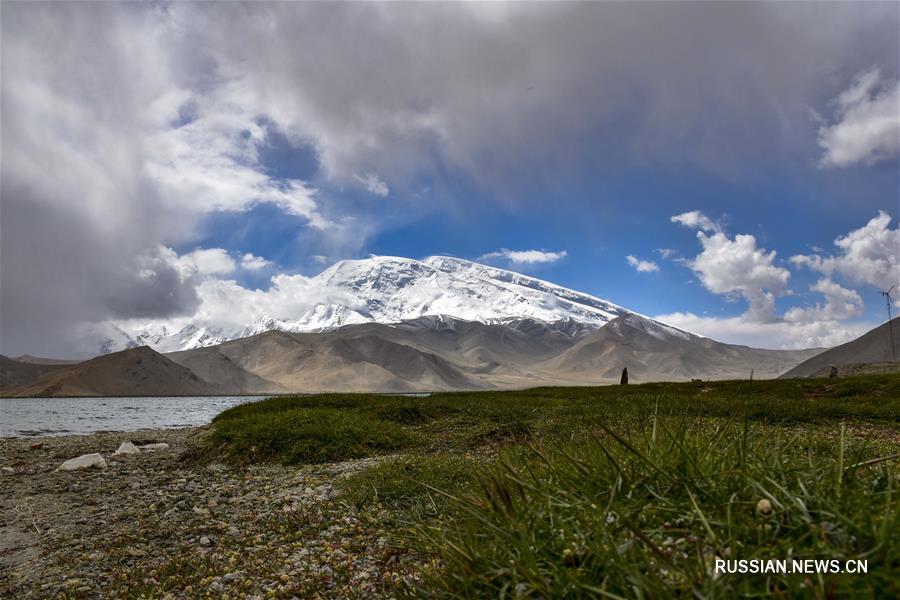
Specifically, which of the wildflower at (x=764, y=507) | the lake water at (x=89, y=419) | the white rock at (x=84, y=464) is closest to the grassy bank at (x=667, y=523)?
the wildflower at (x=764, y=507)

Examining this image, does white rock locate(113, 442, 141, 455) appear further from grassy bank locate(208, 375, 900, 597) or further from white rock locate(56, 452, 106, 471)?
grassy bank locate(208, 375, 900, 597)

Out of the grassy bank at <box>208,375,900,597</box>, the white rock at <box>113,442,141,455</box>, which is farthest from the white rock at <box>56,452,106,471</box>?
the grassy bank at <box>208,375,900,597</box>

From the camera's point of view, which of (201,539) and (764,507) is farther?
(201,539)

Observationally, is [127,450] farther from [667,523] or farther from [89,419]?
[89,419]

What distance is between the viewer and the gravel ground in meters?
6.32

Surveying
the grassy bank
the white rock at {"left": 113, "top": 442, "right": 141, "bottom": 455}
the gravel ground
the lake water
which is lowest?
the lake water

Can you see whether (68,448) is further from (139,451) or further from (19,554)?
(19,554)

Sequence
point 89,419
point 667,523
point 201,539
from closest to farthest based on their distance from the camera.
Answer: point 667,523 → point 201,539 → point 89,419

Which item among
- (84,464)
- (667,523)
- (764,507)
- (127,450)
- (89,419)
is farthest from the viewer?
(89,419)

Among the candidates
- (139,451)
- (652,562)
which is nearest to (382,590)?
(652,562)

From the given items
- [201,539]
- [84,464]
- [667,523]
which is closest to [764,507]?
[667,523]

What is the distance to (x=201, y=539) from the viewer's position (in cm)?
838

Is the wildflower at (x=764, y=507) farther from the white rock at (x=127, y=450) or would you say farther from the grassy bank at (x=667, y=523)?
the white rock at (x=127, y=450)

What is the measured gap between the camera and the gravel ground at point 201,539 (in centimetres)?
632
